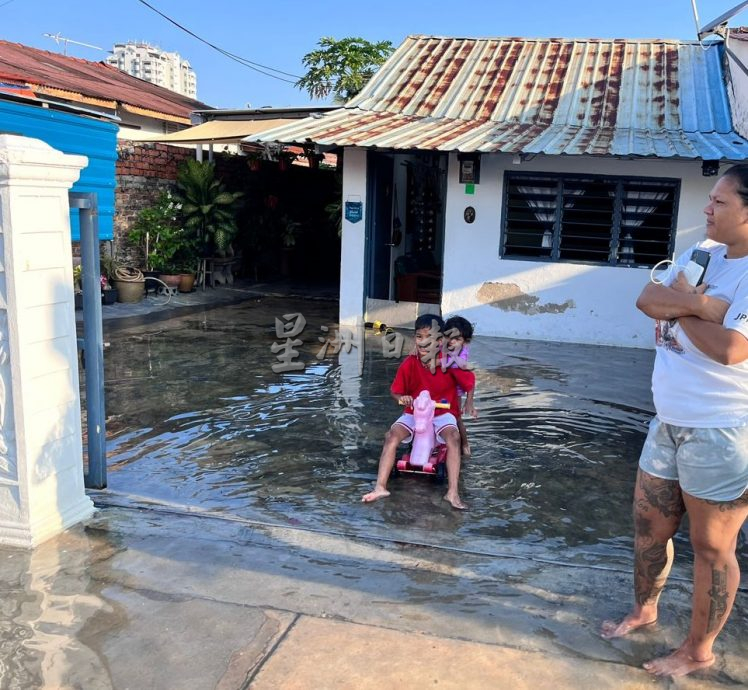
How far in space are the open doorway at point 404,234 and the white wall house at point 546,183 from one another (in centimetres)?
6

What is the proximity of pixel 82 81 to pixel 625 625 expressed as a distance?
50.6ft

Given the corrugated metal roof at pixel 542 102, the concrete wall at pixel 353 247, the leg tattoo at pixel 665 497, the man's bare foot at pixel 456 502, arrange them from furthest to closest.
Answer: the concrete wall at pixel 353 247
the corrugated metal roof at pixel 542 102
the man's bare foot at pixel 456 502
the leg tattoo at pixel 665 497

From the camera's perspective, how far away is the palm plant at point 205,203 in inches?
505

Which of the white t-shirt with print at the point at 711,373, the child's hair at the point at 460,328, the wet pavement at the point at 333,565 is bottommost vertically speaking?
the wet pavement at the point at 333,565

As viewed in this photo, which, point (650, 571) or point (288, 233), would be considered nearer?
point (650, 571)

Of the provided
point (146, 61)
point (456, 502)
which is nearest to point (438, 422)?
point (456, 502)

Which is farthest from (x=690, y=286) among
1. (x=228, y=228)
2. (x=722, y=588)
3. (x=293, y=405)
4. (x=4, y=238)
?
(x=228, y=228)

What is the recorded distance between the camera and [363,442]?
17.7 feet

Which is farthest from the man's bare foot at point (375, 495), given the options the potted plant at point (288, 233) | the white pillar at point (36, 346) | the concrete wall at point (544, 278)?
the potted plant at point (288, 233)

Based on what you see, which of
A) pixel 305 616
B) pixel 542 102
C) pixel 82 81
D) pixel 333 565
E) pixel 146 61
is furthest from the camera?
pixel 146 61

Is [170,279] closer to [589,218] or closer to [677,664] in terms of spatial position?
[589,218]

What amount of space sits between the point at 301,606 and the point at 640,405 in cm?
460

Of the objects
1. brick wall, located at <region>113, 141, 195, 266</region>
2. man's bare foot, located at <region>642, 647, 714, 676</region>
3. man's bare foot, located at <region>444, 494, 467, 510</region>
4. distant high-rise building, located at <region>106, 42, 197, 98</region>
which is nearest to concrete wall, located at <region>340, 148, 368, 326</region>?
brick wall, located at <region>113, 141, 195, 266</region>

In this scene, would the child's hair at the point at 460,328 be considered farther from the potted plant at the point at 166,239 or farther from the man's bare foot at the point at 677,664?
the potted plant at the point at 166,239
